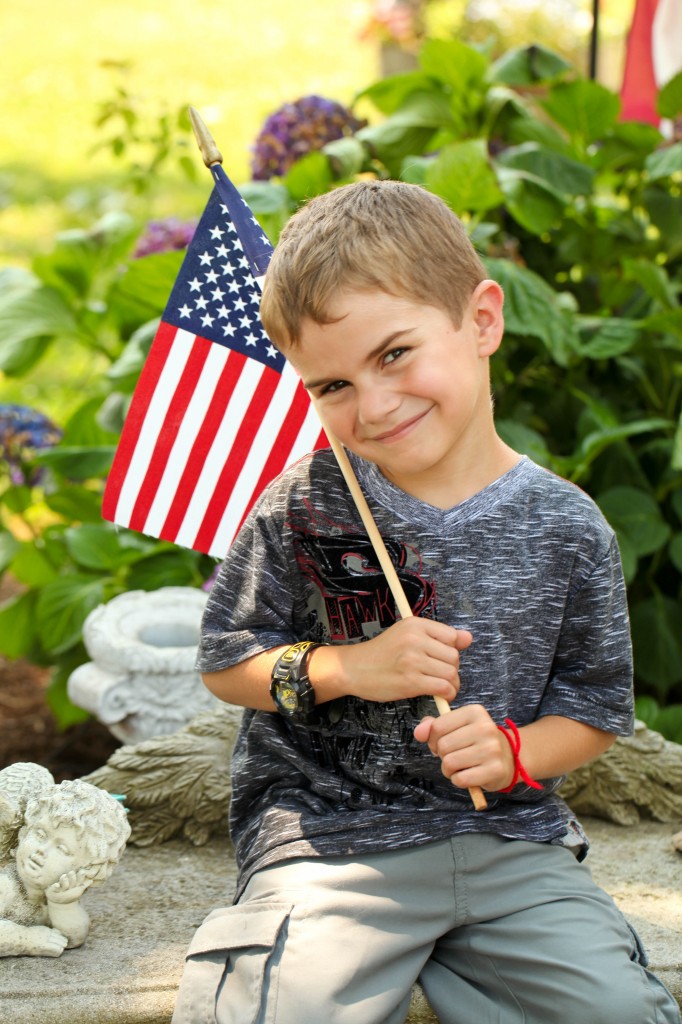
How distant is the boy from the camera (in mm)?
1680

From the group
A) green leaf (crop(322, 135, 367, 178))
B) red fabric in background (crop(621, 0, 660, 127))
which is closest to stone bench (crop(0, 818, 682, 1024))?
green leaf (crop(322, 135, 367, 178))

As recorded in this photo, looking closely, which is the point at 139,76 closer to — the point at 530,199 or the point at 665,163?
the point at 530,199

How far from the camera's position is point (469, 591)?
71.6 inches

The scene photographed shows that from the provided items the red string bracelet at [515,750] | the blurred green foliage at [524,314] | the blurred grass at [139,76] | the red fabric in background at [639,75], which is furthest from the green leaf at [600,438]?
the blurred grass at [139,76]

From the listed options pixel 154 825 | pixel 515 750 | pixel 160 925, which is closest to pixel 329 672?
pixel 515 750

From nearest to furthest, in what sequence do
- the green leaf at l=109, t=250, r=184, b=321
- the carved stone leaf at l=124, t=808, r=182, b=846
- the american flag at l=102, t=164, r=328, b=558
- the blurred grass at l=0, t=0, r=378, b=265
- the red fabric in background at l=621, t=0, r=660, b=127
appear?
the american flag at l=102, t=164, r=328, b=558
the carved stone leaf at l=124, t=808, r=182, b=846
the green leaf at l=109, t=250, r=184, b=321
the red fabric in background at l=621, t=0, r=660, b=127
the blurred grass at l=0, t=0, r=378, b=265

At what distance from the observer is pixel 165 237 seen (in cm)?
356

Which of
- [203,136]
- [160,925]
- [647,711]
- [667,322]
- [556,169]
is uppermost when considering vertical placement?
[556,169]

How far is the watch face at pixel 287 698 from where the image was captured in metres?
1.78

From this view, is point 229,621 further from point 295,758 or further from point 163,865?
point 163,865

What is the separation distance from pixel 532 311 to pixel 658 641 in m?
0.84

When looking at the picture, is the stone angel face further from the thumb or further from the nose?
the nose

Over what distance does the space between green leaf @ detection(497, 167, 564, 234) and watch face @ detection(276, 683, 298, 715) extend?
1.61 metres

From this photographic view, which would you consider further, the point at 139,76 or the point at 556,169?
the point at 139,76
